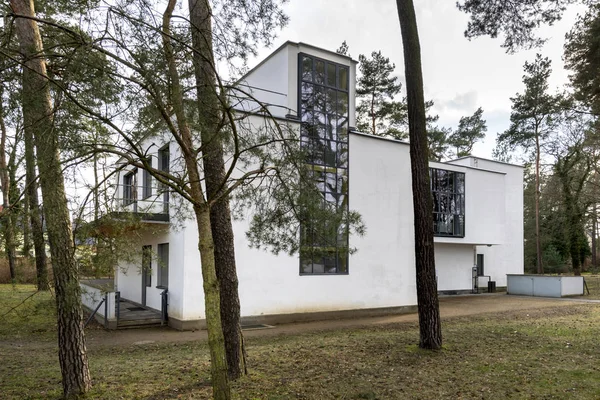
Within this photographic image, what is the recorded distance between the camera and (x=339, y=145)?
1366 centimetres

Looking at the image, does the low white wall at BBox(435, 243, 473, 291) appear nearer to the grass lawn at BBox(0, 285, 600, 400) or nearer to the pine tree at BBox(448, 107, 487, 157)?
the grass lawn at BBox(0, 285, 600, 400)

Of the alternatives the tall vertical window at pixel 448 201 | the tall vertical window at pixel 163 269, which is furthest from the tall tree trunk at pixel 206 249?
the tall vertical window at pixel 448 201

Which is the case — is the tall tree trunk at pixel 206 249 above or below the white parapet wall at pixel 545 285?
above

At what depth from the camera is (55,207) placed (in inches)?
172

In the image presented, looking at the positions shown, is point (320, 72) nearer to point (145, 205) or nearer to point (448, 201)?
point (145, 205)

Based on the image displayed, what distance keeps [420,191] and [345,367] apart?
10.6 feet

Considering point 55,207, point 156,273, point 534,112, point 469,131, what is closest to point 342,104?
point 156,273

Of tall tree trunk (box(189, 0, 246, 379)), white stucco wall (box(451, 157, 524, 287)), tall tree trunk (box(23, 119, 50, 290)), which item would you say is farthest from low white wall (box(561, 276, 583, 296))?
tall tree trunk (box(23, 119, 50, 290))

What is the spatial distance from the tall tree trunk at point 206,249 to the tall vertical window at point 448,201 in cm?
1640

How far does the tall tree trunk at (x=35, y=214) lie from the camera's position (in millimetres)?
3930

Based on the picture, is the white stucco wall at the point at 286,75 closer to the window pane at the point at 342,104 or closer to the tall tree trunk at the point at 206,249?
A: the window pane at the point at 342,104

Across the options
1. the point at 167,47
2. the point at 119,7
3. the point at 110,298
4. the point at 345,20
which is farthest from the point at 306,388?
the point at 110,298

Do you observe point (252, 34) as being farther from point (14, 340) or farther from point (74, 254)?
point (14, 340)

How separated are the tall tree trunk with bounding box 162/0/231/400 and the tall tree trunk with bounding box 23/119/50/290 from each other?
132cm
